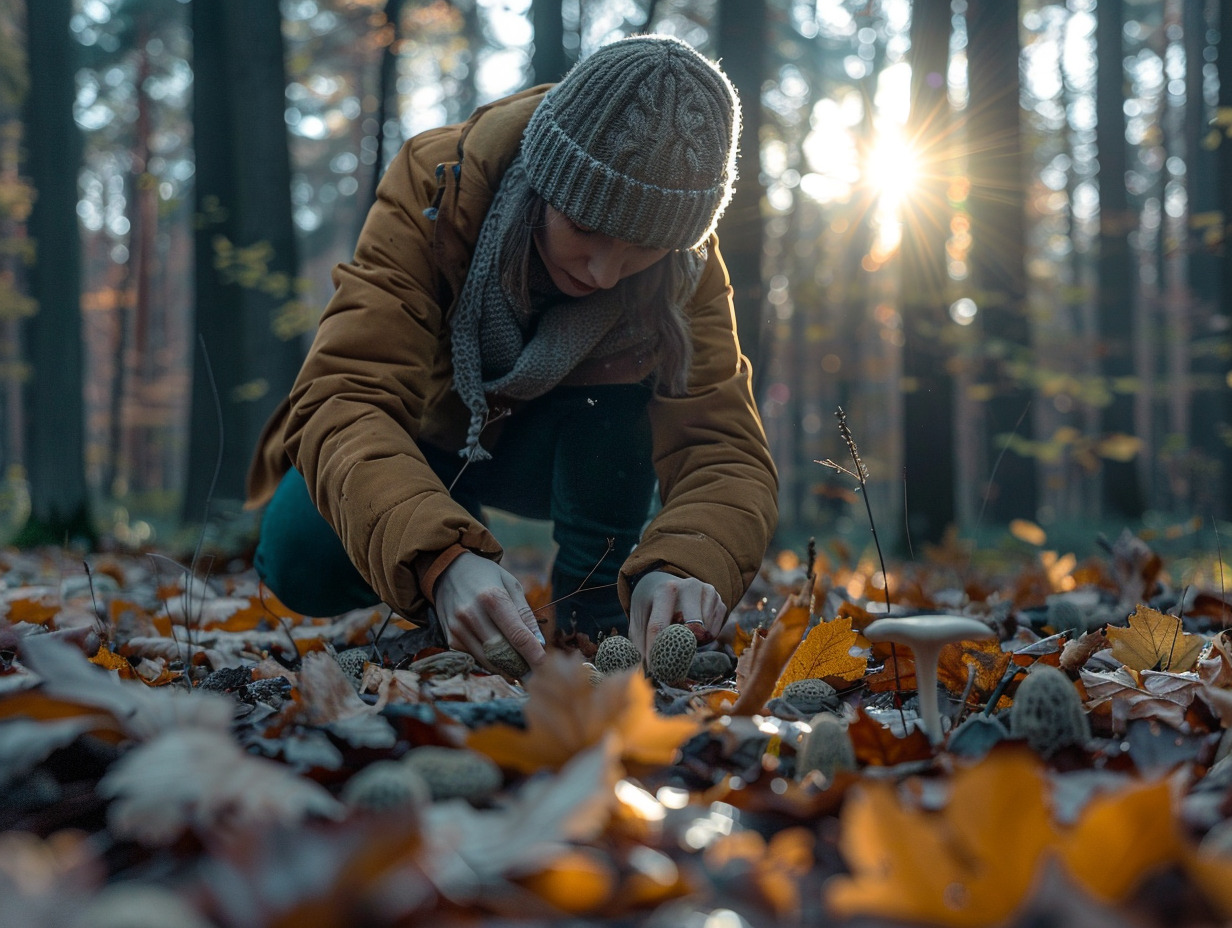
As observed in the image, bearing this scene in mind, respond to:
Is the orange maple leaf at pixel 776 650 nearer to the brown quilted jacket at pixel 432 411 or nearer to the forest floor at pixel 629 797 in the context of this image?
the forest floor at pixel 629 797

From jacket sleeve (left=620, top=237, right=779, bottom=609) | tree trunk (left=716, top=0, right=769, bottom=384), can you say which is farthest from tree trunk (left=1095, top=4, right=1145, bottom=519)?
jacket sleeve (left=620, top=237, right=779, bottom=609)

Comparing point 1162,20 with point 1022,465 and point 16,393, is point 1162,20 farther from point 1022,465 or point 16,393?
point 16,393

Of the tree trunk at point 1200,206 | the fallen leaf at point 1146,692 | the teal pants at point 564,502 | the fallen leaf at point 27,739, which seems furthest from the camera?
the tree trunk at point 1200,206

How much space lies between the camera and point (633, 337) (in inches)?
87.5

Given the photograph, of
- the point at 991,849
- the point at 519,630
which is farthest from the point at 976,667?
the point at 991,849

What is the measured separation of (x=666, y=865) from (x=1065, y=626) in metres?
1.50

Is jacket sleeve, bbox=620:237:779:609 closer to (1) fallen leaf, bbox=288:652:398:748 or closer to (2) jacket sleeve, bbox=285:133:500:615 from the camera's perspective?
(2) jacket sleeve, bbox=285:133:500:615

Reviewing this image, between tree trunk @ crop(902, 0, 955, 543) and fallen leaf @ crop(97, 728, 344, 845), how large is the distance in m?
5.86

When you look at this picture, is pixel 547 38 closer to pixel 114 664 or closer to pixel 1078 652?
pixel 114 664

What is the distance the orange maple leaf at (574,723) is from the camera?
81cm

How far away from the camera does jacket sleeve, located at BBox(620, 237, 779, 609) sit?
1.89 meters

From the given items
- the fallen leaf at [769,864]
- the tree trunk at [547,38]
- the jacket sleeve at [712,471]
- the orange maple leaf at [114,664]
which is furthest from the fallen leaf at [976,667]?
the tree trunk at [547,38]

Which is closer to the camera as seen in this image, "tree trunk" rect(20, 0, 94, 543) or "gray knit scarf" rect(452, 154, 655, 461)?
"gray knit scarf" rect(452, 154, 655, 461)

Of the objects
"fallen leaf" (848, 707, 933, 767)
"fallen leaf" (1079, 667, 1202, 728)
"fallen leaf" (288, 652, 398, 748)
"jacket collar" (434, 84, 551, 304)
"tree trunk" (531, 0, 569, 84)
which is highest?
"tree trunk" (531, 0, 569, 84)
